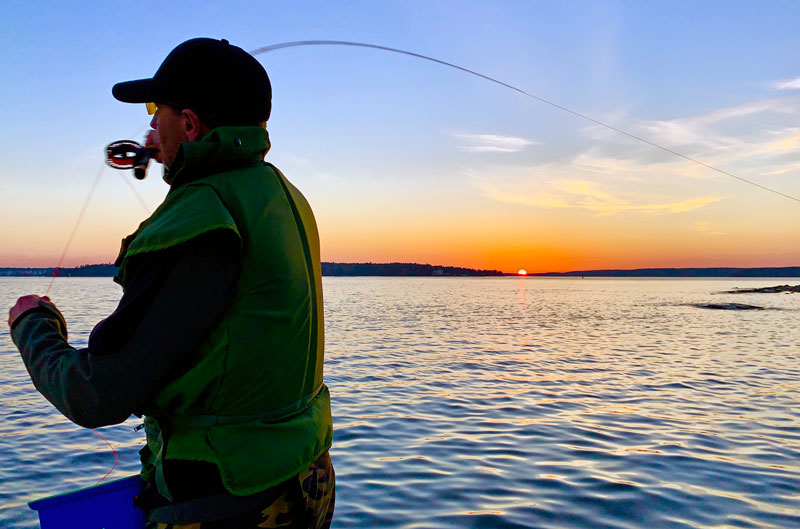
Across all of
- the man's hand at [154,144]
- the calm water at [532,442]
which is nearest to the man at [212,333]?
the man's hand at [154,144]

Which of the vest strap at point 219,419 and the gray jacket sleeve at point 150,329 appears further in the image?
the vest strap at point 219,419

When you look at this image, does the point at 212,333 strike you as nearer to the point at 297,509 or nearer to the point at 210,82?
the point at 297,509

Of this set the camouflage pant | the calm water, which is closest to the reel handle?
the camouflage pant

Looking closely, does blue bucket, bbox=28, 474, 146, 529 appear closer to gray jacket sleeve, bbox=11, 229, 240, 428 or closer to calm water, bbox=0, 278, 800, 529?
gray jacket sleeve, bbox=11, 229, 240, 428

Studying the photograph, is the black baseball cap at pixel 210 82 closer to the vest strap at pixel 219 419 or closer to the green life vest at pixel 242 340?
the green life vest at pixel 242 340

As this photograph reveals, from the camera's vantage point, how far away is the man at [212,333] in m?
1.73

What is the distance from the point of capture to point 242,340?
1.81 meters

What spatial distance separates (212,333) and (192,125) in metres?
0.73

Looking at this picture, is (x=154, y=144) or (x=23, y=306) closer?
(x=23, y=306)

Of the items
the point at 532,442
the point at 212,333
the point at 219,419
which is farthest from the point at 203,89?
the point at 532,442

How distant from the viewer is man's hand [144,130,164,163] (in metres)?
2.34

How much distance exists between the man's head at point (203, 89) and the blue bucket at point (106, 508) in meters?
1.13

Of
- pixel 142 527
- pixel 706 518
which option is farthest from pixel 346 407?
pixel 142 527

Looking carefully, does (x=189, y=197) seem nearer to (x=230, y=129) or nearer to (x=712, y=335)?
(x=230, y=129)
